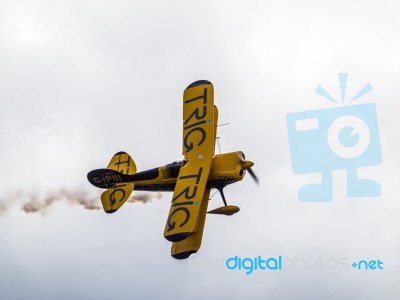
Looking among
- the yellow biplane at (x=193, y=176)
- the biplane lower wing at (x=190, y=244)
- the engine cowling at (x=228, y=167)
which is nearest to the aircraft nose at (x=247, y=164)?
the yellow biplane at (x=193, y=176)

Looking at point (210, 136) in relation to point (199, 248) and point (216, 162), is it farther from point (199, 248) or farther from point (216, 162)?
point (199, 248)

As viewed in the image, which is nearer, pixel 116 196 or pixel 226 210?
pixel 226 210

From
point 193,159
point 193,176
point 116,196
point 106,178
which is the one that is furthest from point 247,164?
point 106,178

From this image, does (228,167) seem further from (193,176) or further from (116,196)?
(116,196)

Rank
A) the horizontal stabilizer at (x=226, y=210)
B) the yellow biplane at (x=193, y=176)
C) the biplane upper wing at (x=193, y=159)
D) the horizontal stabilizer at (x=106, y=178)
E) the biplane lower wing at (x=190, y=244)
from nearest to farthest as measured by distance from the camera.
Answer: the biplane upper wing at (x=193, y=159)
the yellow biplane at (x=193, y=176)
the biplane lower wing at (x=190, y=244)
the horizontal stabilizer at (x=226, y=210)
the horizontal stabilizer at (x=106, y=178)

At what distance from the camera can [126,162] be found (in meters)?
35.6

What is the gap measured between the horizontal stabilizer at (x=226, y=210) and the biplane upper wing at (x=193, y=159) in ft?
2.27

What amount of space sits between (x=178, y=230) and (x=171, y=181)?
12.4 feet

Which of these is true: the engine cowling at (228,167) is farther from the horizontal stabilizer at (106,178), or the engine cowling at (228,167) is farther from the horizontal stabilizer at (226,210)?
the horizontal stabilizer at (106,178)

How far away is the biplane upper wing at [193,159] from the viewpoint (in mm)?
29156

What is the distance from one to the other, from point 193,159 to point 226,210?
246 centimetres

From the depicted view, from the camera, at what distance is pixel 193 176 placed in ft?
99.8

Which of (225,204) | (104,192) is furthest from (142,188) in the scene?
(225,204)

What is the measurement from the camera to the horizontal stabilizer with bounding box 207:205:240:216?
31.2m
